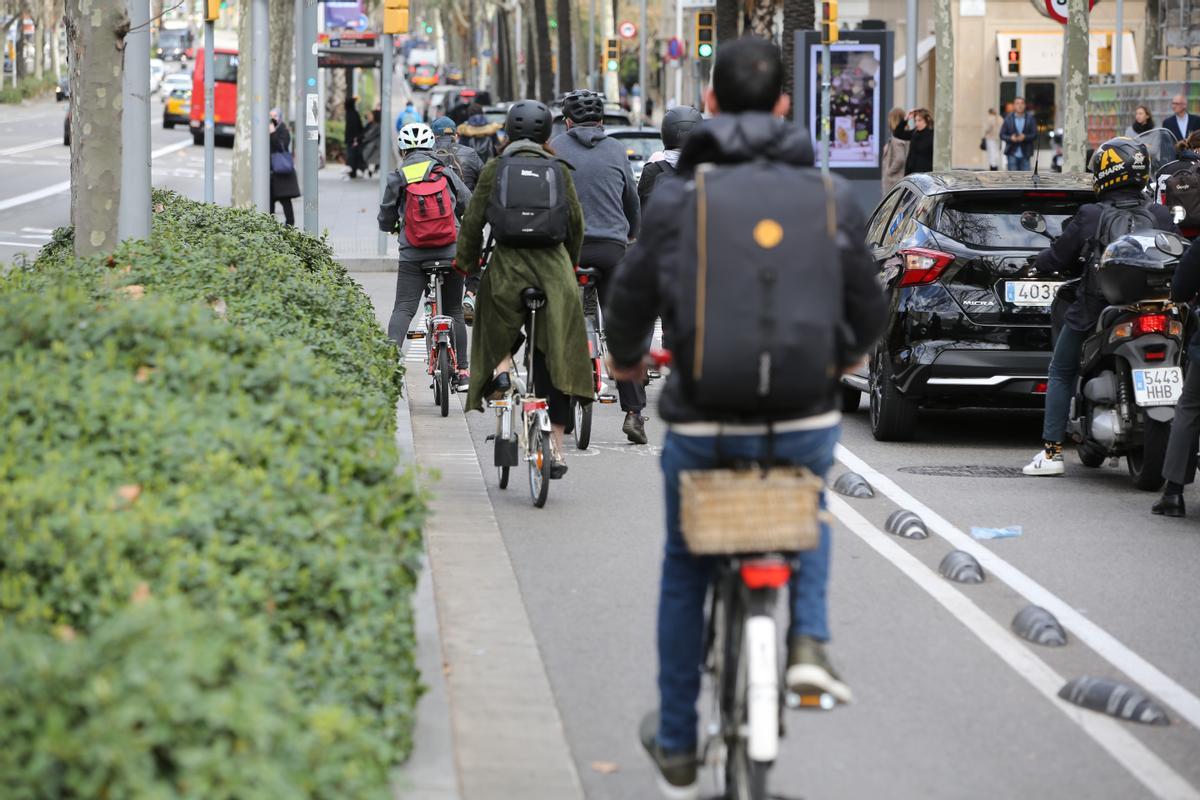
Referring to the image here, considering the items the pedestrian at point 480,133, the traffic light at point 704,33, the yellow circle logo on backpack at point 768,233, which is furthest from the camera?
the traffic light at point 704,33

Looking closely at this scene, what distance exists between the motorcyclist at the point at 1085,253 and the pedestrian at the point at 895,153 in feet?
54.3

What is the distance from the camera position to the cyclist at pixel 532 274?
30.4ft

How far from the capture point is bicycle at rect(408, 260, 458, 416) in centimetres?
1255

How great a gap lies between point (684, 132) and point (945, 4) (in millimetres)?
18444

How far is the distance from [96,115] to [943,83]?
21206 millimetres

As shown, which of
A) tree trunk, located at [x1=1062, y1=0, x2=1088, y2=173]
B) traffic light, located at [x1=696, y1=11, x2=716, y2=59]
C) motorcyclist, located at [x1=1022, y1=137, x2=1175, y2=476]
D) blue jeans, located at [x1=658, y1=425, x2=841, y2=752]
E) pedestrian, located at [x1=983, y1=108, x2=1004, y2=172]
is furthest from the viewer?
pedestrian, located at [x1=983, y1=108, x2=1004, y2=172]

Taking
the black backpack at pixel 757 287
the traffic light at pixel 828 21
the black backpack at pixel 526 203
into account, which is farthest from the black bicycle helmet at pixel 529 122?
the traffic light at pixel 828 21

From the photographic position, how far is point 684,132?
41.0 feet

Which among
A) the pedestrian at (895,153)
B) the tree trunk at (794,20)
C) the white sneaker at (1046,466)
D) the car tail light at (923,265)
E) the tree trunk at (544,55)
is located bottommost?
the white sneaker at (1046,466)

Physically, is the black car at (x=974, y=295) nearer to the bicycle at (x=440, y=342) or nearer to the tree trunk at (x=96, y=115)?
the bicycle at (x=440, y=342)

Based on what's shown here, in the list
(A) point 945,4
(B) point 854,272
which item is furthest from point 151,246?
(A) point 945,4

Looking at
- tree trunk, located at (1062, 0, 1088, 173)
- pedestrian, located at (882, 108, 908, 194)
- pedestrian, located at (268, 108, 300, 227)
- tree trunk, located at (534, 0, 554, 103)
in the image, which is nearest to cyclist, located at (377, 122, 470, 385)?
tree trunk, located at (1062, 0, 1088, 173)

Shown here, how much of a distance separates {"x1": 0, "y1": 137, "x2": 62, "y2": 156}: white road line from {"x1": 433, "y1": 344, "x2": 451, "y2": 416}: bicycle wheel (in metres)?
41.2

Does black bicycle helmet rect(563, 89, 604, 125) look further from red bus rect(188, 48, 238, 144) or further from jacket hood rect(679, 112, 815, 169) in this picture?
red bus rect(188, 48, 238, 144)
